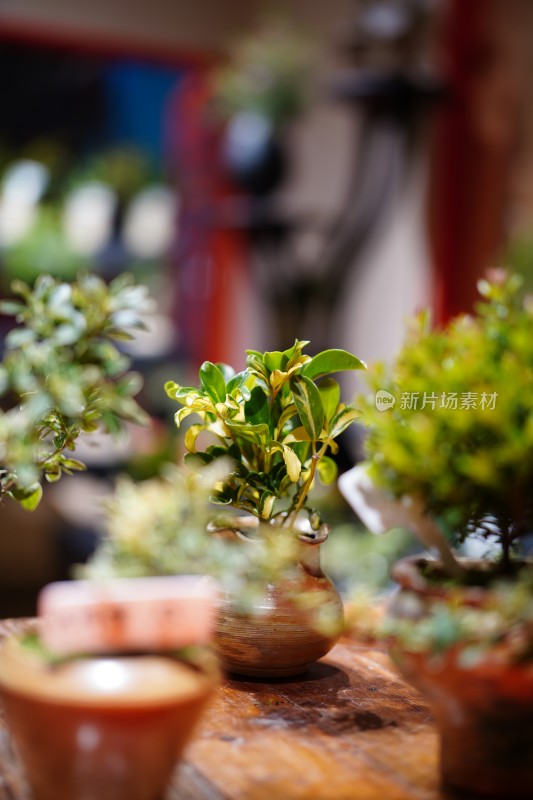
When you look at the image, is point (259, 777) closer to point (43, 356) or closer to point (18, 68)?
point (43, 356)

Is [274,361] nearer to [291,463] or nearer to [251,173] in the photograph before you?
[291,463]

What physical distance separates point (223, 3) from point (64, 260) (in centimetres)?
182

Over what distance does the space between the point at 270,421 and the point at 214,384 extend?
82mm

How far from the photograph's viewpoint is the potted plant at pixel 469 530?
2.53ft

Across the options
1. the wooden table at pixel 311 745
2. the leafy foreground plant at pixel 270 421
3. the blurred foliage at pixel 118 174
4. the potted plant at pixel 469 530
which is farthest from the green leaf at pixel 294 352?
the blurred foliage at pixel 118 174

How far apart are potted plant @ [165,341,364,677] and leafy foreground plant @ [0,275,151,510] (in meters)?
0.10

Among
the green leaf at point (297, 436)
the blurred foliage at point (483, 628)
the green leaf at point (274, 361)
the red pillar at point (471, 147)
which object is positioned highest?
the red pillar at point (471, 147)

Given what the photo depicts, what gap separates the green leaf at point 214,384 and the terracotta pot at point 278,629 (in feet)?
0.52

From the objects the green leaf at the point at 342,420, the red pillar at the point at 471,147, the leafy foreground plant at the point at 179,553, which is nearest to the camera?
the leafy foreground plant at the point at 179,553

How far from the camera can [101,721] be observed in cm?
74

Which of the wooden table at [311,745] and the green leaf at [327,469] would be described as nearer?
the wooden table at [311,745]

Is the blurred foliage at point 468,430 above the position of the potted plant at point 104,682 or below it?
above

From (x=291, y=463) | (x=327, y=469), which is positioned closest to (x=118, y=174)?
(x=327, y=469)

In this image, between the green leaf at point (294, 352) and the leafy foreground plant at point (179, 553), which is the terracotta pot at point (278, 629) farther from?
the green leaf at point (294, 352)
